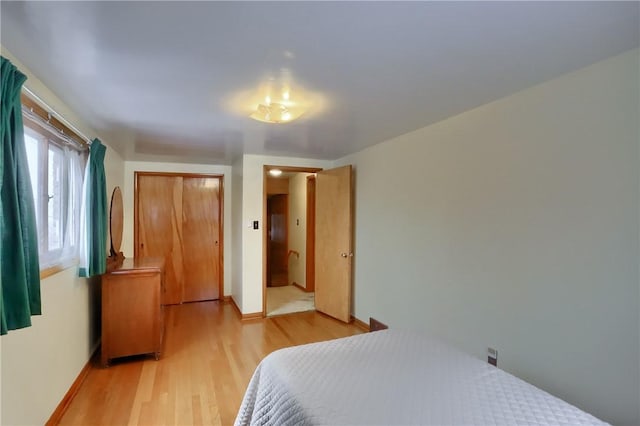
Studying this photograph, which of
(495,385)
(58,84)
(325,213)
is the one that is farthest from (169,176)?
(495,385)

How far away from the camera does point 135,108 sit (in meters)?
2.36

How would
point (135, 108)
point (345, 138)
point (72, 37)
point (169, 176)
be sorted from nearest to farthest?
point (72, 37)
point (135, 108)
point (345, 138)
point (169, 176)

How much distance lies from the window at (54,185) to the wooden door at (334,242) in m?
2.59

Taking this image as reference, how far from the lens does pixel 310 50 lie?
155 cm

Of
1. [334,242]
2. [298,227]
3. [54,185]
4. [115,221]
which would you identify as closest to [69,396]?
[54,185]

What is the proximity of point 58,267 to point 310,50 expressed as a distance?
210 centimetres

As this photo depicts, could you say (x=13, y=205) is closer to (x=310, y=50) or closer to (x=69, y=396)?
(x=310, y=50)

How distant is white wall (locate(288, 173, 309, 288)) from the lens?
5988 millimetres

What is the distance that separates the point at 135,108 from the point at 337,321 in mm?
3154

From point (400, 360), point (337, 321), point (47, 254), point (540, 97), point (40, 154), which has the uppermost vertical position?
point (540, 97)

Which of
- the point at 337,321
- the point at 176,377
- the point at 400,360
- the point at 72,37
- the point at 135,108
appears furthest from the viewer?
the point at 337,321

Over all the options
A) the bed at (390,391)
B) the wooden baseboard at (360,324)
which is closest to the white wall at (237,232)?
the wooden baseboard at (360,324)

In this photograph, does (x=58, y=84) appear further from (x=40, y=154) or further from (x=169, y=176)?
(x=169, y=176)

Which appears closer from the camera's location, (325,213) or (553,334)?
(553,334)
